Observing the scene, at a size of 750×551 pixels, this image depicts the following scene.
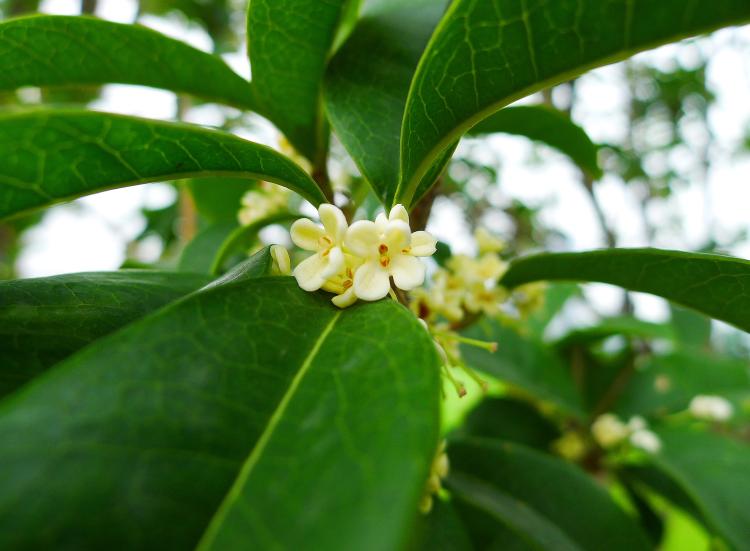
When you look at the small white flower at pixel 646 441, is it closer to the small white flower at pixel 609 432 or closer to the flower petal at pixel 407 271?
the small white flower at pixel 609 432

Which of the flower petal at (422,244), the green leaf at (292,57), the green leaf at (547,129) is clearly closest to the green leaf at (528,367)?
the green leaf at (547,129)

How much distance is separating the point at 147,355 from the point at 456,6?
0.50m

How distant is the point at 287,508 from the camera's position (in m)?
0.48

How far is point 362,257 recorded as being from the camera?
2.63 ft

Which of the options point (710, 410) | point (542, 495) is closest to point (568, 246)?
point (710, 410)

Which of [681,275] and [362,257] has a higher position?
[362,257]

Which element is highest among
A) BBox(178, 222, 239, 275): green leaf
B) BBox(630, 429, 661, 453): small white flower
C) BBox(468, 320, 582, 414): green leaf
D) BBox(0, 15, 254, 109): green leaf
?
BBox(0, 15, 254, 109): green leaf

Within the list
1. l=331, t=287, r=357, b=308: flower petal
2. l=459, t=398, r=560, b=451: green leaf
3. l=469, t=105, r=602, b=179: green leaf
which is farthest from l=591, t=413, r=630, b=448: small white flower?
l=331, t=287, r=357, b=308: flower petal

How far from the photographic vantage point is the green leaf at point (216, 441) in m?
0.46

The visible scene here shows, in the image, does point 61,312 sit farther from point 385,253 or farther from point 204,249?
point 204,249

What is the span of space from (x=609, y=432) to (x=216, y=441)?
5.93ft

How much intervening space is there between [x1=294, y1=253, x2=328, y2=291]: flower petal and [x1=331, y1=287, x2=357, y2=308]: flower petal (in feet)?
0.09

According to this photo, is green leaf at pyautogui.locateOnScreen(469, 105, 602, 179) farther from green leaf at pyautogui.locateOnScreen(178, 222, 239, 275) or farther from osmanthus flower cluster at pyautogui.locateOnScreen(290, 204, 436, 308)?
green leaf at pyautogui.locateOnScreen(178, 222, 239, 275)

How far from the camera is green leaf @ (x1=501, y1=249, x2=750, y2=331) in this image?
2.83ft
